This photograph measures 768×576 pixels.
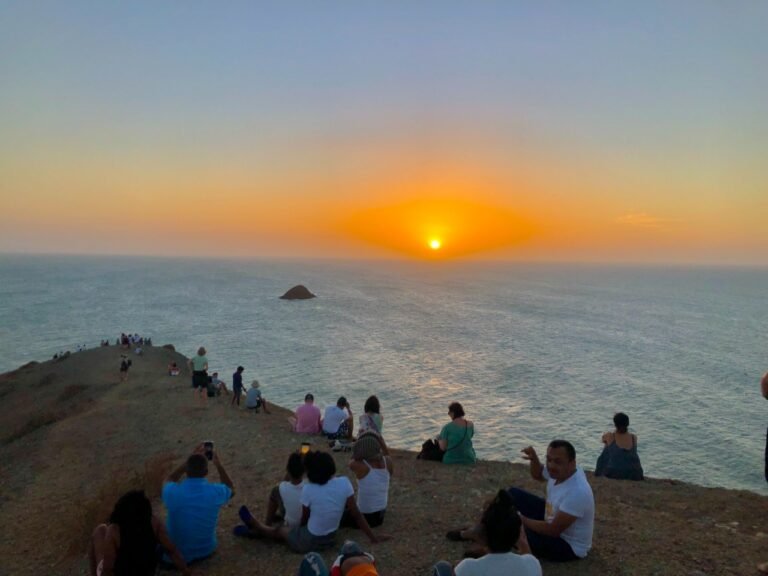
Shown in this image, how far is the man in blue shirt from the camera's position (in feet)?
21.8

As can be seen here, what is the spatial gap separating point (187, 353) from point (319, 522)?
174 ft

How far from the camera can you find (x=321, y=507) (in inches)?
270

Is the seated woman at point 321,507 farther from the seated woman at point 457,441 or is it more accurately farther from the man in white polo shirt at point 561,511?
the seated woman at point 457,441

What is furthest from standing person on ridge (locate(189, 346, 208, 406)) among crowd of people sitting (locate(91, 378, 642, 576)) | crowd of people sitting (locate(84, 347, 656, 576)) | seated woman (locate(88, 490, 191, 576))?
seated woman (locate(88, 490, 191, 576))

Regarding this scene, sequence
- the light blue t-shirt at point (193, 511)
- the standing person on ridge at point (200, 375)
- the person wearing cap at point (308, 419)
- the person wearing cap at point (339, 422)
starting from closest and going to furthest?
1. the light blue t-shirt at point (193, 511)
2. the person wearing cap at point (339, 422)
3. the person wearing cap at point (308, 419)
4. the standing person on ridge at point (200, 375)

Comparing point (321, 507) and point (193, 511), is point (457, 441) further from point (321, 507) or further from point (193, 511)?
point (193, 511)

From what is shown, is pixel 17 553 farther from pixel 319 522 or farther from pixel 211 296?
pixel 211 296

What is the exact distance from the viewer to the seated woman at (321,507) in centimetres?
680

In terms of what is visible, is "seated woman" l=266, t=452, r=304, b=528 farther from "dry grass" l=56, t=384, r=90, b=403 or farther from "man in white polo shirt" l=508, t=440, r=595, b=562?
"dry grass" l=56, t=384, r=90, b=403

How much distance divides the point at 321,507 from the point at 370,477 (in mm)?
1074

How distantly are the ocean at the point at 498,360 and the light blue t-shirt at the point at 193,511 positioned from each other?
20234 mm

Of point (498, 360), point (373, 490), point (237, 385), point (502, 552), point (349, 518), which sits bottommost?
point (498, 360)

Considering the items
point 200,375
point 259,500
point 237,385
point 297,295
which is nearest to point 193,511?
point 259,500

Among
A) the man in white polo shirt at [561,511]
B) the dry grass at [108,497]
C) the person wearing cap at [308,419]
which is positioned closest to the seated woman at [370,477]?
the man in white polo shirt at [561,511]
